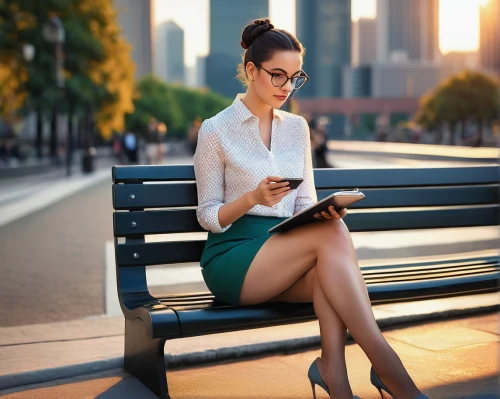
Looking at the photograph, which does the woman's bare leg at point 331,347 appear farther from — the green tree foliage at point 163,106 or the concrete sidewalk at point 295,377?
the green tree foliage at point 163,106

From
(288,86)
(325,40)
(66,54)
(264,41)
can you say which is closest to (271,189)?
(288,86)

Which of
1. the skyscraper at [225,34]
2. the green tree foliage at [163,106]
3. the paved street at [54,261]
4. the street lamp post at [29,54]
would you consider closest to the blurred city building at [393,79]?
the skyscraper at [225,34]

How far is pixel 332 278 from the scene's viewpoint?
10.7ft

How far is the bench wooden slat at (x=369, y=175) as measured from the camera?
12.8ft

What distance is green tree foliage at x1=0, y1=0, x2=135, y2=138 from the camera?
99.4ft

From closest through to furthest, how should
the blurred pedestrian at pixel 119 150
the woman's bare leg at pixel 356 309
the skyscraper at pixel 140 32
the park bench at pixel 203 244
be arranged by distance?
1. the woman's bare leg at pixel 356 309
2. the park bench at pixel 203 244
3. the blurred pedestrian at pixel 119 150
4. the skyscraper at pixel 140 32

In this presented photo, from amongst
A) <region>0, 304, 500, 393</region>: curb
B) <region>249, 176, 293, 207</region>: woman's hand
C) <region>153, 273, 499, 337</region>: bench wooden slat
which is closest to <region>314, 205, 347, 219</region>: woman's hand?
<region>249, 176, 293, 207</region>: woman's hand

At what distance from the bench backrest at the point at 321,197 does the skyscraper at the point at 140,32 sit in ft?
575

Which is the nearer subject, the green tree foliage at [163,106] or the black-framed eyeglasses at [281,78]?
the black-framed eyeglasses at [281,78]

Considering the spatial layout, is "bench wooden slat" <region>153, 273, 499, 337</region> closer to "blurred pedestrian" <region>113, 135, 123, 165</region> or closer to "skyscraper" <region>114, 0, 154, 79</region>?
"blurred pedestrian" <region>113, 135, 123, 165</region>

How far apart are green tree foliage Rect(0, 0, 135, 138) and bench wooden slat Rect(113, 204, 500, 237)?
27215 millimetres

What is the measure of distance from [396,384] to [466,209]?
1.97 meters

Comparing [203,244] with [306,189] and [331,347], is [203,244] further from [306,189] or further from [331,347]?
[331,347]

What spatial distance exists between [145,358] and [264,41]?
1.50 meters
